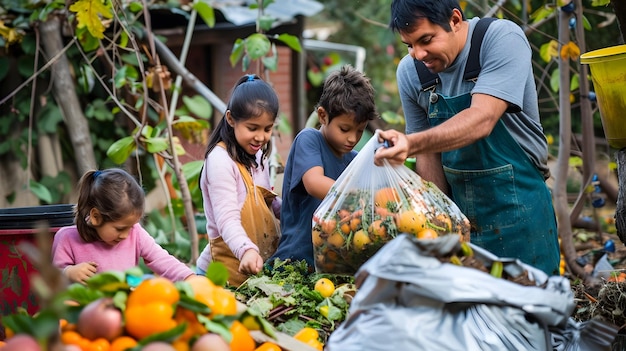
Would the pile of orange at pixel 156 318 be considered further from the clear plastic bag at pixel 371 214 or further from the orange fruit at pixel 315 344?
the clear plastic bag at pixel 371 214

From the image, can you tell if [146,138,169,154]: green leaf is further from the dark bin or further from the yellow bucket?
the yellow bucket

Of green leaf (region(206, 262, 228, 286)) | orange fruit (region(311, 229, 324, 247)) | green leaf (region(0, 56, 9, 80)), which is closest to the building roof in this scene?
green leaf (region(0, 56, 9, 80))

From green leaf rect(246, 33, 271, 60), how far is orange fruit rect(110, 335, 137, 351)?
3267 millimetres

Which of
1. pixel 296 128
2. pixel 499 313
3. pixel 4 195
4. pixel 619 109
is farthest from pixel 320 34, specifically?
pixel 499 313

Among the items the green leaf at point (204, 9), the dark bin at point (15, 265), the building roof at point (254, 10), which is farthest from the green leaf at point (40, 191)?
the dark bin at point (15, 265)

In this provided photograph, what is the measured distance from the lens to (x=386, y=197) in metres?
2.78

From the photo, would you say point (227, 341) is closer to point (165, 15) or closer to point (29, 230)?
point (29, 230)

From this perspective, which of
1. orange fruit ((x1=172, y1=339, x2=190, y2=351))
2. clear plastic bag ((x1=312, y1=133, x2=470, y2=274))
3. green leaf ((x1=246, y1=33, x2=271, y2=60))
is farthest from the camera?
green leaf ((x1=246, y1=33, x2=271, y2=60))

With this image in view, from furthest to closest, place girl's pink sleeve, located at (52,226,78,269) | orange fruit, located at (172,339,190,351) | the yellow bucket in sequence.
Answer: the yellow bucket, girl's pink sleeve, located at (52,226,78,269), orange fruit, located at (172,339,190,351)

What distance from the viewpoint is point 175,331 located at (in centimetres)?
193

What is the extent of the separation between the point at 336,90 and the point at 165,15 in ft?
14.0

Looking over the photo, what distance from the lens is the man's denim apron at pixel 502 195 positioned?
3061 mm

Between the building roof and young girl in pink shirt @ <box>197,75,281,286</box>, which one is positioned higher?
the building roof

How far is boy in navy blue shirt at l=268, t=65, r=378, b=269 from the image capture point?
10.4 feet
